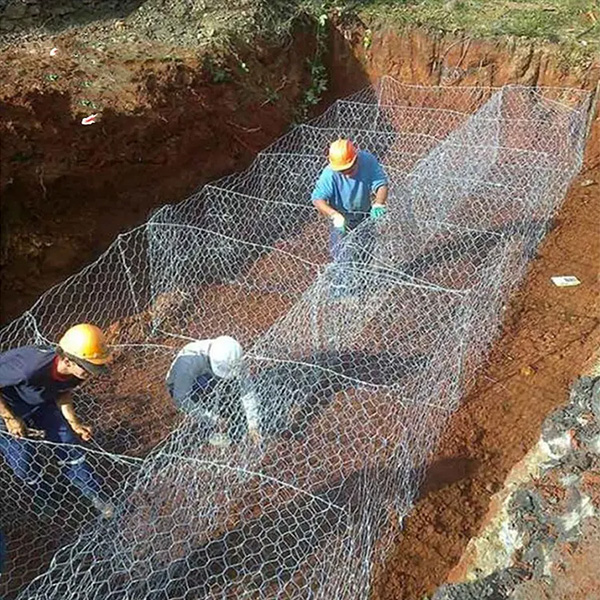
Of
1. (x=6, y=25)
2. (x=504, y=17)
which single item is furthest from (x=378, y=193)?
(x=6, y=25)

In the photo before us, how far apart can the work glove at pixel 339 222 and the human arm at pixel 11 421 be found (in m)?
3.23

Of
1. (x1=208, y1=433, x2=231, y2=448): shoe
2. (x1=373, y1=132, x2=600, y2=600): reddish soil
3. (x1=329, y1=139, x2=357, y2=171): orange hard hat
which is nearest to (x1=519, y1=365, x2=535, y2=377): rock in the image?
(x1=373, y1=132, x2=600, y2=600): reddish soil

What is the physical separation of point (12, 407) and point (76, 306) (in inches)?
111

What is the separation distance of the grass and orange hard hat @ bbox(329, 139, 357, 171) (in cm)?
445

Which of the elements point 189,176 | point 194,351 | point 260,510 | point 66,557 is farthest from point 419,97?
point 66,557

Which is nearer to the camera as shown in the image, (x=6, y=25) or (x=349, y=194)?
(x=349, y=194)

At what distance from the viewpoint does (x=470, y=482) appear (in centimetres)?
545

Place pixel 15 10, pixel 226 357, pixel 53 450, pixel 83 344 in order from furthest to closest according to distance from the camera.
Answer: pixel 15 10
pixel 226 357
pixel 53 450
pixel 83 344

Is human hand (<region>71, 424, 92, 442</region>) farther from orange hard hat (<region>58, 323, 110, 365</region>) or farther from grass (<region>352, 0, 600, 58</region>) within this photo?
grass (<region>352, 0, 600, 58</region>)

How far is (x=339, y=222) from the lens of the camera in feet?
22.1

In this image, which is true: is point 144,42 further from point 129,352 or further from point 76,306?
point 129,352

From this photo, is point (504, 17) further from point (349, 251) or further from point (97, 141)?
point (97, 141)

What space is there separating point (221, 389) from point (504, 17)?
24.9ft

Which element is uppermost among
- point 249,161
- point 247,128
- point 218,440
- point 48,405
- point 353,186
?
point 48,405
